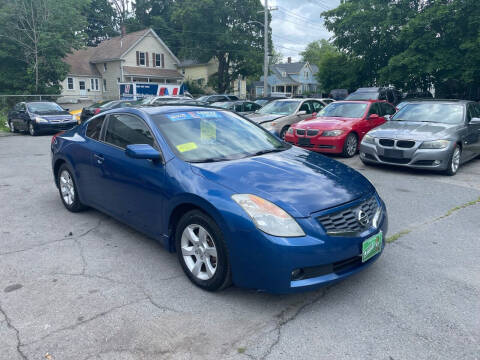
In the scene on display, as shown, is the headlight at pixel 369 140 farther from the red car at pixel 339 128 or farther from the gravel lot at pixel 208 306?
the gravel lot at pixel 208 306

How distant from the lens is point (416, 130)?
330 inches

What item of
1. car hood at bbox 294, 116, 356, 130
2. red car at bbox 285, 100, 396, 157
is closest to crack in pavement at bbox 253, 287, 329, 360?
red car at bbox 285, 100, 396, 157

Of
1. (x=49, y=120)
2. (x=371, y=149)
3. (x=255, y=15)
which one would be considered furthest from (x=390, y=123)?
(x=255, y=15)

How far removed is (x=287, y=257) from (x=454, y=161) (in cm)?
676

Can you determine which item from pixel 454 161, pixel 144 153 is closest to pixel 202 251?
pixel 144 153

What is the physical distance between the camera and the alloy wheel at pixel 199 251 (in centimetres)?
340

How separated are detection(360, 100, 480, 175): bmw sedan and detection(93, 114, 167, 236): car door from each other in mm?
5766

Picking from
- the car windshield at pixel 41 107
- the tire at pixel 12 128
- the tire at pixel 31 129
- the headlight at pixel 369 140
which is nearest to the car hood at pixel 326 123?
the headlight at pixel 369 140

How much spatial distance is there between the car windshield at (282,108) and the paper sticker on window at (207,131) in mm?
8776

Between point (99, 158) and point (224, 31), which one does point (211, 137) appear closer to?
point (99, 158)

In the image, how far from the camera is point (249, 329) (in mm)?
2967

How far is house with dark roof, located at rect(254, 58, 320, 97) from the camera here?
6988 centimetres

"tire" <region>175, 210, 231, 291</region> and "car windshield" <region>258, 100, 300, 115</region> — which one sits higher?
"car windshield" <region>258, 100, 300, 115</region>

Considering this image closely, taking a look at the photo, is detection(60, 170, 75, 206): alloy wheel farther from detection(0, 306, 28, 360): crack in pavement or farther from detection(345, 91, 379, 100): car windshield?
detection(345, 91, 379, 100): car windshield
